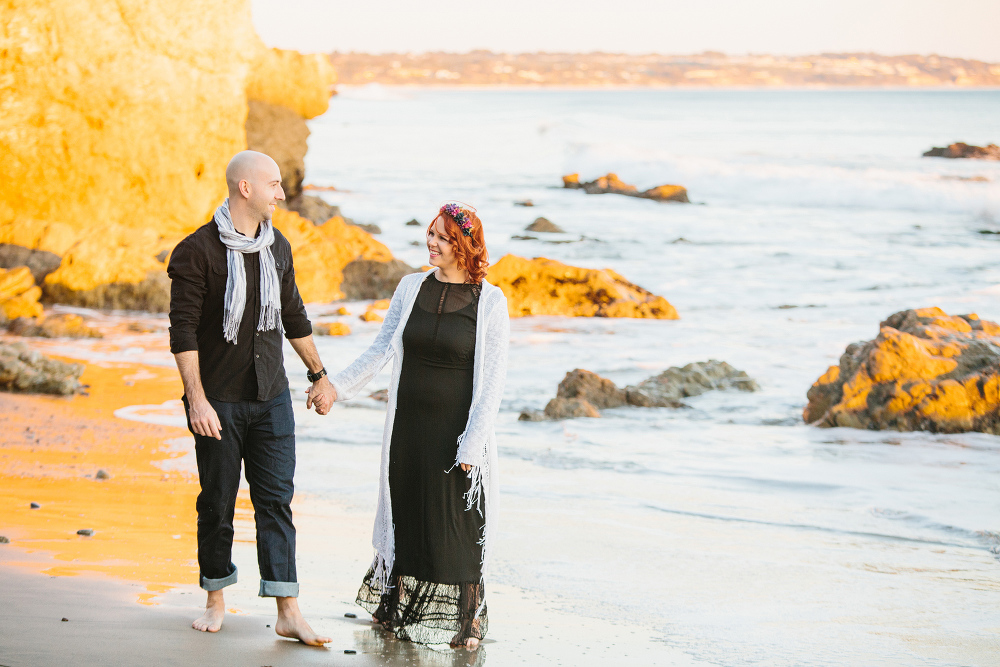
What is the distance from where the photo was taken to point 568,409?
8164 millimetres

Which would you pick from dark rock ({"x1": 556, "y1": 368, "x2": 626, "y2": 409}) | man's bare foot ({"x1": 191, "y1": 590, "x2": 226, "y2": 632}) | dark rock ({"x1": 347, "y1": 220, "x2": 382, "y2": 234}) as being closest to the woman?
man's bare foot ({"x1": 191, "y1": 590, "x2": 226, "y2": 632})

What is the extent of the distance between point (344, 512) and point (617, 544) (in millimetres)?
1518

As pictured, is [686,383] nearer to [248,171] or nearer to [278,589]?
[278,589]

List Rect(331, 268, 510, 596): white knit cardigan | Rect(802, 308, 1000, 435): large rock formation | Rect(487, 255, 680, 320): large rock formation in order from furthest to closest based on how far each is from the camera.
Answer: Rect(487, 255, 680, 320): large rock formation, Rect(802, 308, 1000, 435): large rock formation, Rect(331, 268, 510, 596): white knit cardigan

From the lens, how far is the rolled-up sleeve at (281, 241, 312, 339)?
12.1 feet

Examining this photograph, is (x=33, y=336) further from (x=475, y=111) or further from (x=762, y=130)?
(x=475, y=111)

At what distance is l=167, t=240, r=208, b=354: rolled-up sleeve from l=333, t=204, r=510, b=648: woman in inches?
30.1

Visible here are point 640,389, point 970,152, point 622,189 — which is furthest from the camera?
point 970,152

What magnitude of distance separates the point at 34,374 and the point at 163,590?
4.46 m

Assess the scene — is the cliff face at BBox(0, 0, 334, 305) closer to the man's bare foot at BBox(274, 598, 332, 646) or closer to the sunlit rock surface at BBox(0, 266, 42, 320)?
the sunlit rock surface at BBox(0, 266, 42, 320)

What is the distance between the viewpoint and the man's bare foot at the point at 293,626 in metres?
3.48

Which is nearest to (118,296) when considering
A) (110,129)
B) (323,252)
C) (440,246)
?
(110,129)

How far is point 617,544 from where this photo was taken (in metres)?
5.07

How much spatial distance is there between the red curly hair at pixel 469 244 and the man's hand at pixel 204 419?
103 centimetres
